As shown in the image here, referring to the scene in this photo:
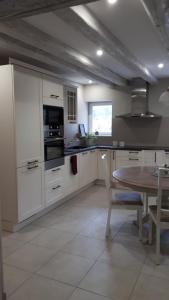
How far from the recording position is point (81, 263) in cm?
240

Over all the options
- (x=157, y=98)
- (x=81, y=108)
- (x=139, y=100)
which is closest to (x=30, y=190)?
(x=81, y=108)

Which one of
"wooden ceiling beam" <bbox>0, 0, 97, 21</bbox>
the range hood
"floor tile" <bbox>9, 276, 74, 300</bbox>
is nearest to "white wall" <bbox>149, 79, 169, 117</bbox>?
the range hood

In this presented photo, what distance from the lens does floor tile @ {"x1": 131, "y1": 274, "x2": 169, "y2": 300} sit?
1.92 metres

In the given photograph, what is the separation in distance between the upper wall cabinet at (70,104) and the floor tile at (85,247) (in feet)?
8.97

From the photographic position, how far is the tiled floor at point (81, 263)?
1984 millimetres

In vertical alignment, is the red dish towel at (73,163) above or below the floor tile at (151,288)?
above

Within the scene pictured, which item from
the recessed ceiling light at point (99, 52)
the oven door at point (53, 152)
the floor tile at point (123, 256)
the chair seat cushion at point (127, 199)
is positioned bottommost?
the floor tile at point (123, 256)

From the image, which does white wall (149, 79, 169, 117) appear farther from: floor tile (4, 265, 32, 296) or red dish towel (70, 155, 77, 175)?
floor tile (4, 265, 32, 296)

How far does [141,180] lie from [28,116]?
166cm

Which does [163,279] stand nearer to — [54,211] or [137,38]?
[54,211]

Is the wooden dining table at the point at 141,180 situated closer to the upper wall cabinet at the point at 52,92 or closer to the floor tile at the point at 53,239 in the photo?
the floor tile at the point at 53,239

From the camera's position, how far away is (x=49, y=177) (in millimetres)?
3686

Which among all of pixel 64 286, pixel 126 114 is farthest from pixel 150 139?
pixel 64 286

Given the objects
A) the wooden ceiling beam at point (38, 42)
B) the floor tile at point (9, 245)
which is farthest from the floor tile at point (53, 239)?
the wooden ceiling beam at point (38, 42)
